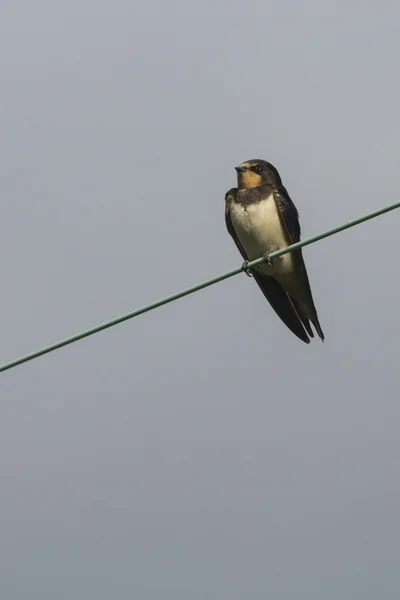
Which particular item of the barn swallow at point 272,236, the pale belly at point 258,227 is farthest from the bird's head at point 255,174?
the pale belly at point 258,227

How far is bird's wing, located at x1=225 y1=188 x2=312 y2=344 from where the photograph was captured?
8297mm

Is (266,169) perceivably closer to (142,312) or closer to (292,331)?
(292,331)

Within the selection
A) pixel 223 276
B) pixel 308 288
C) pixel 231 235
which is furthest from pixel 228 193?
pixel 223 276

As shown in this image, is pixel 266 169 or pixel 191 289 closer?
pixel 191 289

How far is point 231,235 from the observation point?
8414 millimetres

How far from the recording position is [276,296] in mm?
8453

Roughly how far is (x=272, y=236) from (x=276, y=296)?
59 centimetres

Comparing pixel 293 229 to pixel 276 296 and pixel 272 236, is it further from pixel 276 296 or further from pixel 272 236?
pixel 276 296

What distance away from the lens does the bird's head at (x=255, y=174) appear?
826 centimetres

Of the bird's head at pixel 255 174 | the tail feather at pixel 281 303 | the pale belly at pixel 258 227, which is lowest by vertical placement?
the tail feather at pixel 281 303

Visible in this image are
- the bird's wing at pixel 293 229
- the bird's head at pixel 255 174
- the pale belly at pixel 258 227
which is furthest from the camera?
the bird's head at pixel 255 174

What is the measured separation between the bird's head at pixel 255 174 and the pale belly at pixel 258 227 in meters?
0.18

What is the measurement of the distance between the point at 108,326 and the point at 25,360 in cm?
33

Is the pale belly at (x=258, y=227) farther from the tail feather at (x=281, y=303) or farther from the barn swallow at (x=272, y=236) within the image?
the tail feather at (x=281, y=303)
